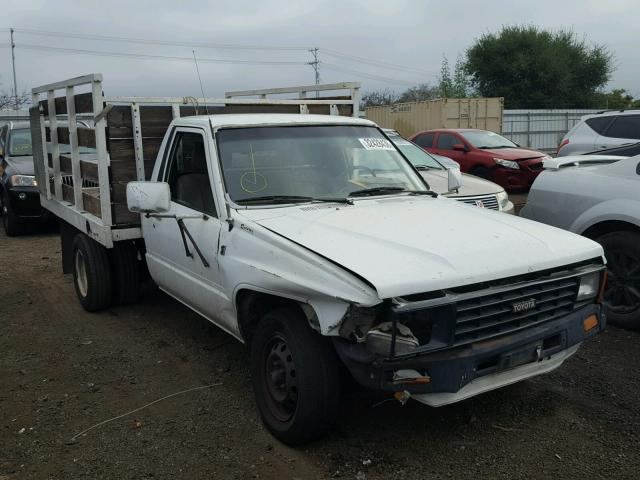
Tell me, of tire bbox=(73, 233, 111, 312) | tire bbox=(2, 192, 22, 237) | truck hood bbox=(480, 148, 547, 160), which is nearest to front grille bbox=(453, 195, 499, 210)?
tire bbox=(73, 233, 111, 312)

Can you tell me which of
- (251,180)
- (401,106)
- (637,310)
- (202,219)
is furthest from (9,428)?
(401,106)

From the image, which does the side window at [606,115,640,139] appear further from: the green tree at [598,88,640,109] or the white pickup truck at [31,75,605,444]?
the green tree at [598,88,640,109]

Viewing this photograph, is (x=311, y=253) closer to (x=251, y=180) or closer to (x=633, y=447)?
(x=251, y=180)

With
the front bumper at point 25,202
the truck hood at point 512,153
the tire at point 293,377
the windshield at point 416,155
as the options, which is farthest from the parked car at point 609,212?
the front bumper at point 25,202

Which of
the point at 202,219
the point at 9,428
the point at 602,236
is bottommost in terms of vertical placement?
the point at 9,428

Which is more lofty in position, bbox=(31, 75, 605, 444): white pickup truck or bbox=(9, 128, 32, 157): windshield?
bbox=(9, 128, 32, 157): windshield

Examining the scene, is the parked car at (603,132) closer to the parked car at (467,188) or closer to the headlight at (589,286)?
the parked car at (467,188)

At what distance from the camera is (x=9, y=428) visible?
3.91 metres

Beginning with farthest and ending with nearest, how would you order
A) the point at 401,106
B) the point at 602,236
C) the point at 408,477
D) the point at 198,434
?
the point at 401,106 < the point at 602,236 < the point at 198,434 < the point at 408,477

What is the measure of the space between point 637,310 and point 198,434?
11.7ft

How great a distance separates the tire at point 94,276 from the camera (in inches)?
235

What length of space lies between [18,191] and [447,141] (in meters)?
8.95

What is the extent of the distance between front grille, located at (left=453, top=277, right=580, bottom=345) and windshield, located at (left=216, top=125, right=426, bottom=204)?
Answer: 144 cm

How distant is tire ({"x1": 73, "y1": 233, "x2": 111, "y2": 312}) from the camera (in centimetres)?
597
